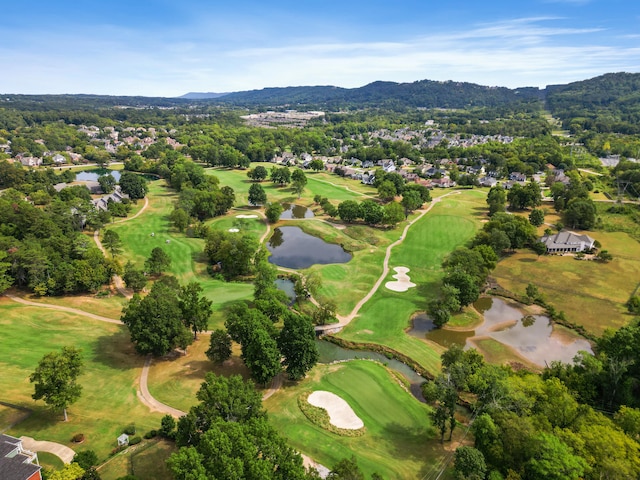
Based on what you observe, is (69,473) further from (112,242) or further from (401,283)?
(401,283)

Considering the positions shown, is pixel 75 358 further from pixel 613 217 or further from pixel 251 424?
pixel 613 217

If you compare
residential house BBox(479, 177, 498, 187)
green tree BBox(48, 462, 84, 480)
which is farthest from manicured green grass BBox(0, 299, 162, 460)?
residential house BBox(479, 177, 498, 187)

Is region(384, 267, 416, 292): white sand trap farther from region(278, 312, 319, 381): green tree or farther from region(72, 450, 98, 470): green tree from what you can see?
region(72, 450, 98, 470): green tree

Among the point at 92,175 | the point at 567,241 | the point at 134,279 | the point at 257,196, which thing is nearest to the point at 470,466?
the point at 134,279

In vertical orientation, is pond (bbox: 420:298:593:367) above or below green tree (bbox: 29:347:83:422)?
below

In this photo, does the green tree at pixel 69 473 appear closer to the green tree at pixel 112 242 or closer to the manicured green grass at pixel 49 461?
the manicured green grass at pixel 49 461

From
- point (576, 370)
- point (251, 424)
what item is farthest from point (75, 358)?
point (576, 370)
